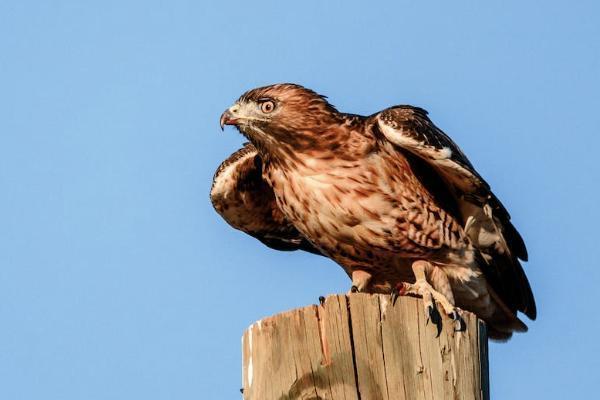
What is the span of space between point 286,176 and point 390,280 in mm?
1163

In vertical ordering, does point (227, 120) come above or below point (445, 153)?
above

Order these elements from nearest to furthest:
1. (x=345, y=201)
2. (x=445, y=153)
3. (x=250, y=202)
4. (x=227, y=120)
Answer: (x=445, y=153) < (x=345, y=201) < (x=227, y=120) < (x=250, y=202)

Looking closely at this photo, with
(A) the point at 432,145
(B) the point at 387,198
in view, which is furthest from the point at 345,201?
(A) the point at 432,145

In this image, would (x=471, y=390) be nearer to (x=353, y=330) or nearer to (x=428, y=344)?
(x=428, y=344)

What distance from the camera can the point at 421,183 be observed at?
25.3ft

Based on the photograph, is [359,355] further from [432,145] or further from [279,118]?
[279,118]

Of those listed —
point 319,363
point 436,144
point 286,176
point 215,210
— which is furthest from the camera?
point 215,210

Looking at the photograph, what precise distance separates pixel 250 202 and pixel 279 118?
38.9 inches

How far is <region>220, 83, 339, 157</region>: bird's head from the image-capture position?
782 centimetres

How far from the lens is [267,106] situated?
7.93 m

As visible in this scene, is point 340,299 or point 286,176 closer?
point 340,299

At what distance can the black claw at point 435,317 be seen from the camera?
4965 mm

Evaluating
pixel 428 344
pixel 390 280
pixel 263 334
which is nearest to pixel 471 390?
pixel 428 344

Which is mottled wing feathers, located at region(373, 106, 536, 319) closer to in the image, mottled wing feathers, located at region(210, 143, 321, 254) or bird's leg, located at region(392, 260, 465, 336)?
bird's leg, located at region(392, 260, 465, 336)
